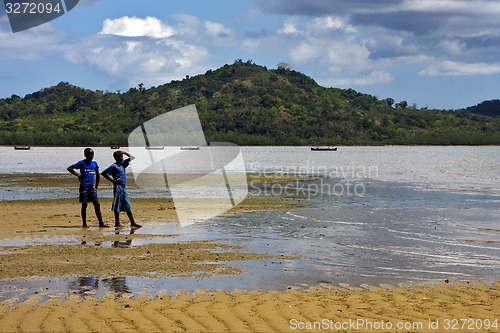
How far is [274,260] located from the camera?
11.4 meters

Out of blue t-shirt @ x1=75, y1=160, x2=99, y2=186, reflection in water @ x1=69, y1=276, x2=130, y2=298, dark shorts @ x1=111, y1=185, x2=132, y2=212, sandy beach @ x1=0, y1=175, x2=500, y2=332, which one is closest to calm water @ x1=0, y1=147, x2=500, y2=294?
reflection in water @ x1=69, y1=276, x2=130, y2=298

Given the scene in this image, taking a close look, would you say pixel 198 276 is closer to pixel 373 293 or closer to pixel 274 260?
pixel 274 260

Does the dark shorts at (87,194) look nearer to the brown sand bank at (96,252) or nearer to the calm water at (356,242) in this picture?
the brown sand bank at (96,252)

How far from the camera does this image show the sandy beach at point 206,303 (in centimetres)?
684

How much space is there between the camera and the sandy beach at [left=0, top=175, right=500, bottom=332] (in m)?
6.84

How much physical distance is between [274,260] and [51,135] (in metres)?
185

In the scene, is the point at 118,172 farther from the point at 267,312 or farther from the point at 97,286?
the point at 267,312

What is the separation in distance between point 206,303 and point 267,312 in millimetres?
918

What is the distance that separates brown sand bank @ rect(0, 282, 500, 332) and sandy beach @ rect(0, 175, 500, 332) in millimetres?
12

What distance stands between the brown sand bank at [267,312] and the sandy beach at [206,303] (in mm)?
12

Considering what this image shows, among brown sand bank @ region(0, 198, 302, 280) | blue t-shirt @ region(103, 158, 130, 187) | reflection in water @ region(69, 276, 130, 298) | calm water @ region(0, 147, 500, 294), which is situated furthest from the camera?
blue t-shirt @ region(103, 158, 130, 187)

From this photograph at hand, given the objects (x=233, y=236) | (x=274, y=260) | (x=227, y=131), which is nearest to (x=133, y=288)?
(x=274, y=260)

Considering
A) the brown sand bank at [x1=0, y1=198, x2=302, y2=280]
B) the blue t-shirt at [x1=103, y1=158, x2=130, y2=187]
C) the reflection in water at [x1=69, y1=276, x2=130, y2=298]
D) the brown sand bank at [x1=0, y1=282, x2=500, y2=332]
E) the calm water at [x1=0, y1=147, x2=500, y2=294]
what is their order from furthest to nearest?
the blue t-shirt at [x1=103, y1=158, x2=130, y2=187] → the brown sand bank at [x1=0, y1=198, x2=302, y2=280] → the calm water at [x1=0, y1=147, x2=500, y2=294] → the reflection in water at [x1=69, y1=276, x2=130, y2=298] → the brown sand bank at [x1=0, y1=282, x2=500, y2=332]

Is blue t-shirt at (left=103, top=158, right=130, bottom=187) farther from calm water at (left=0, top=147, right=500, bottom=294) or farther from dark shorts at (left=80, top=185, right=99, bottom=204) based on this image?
calm water at (left=0, top=147, right=500, bottom=294)
